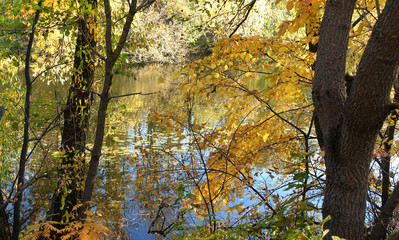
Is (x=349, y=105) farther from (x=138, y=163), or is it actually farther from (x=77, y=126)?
(x=138, y=163)

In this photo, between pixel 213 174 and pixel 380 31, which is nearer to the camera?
pixel 380 31

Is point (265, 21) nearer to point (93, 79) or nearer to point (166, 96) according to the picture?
point (93, 79)

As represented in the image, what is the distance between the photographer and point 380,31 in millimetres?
1444

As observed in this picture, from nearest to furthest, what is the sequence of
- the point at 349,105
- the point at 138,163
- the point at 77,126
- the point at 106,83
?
the point at 349,105, the point at 106,83, the point at 77,126, the point at 138,163

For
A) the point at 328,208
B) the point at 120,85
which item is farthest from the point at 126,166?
the point at 120,85

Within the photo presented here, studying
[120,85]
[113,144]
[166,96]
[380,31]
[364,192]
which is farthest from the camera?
[120,85]

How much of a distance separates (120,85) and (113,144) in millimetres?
9071

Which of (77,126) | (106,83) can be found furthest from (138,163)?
(106,83)

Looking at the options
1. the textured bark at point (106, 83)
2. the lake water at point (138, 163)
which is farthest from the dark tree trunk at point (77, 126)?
the textured bark at point (106, 83)

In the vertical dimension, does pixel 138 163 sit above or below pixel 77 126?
above

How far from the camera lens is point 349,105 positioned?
5.14 ft

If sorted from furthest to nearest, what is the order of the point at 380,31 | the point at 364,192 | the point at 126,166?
1. the point at 126,166
2. the point at 364,192
3. the point at 380,31

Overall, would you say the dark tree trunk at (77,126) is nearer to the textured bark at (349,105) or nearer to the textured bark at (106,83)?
the textured bark at (106,83)

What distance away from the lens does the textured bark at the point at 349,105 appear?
1458 mm
